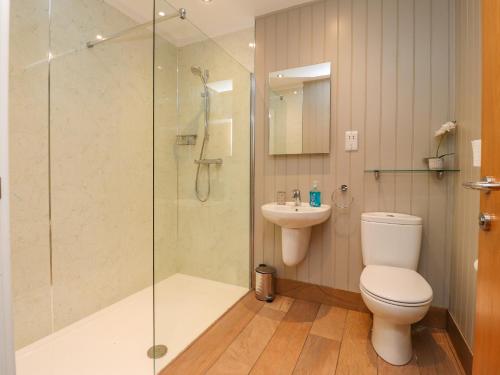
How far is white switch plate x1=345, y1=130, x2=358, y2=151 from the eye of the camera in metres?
1.86

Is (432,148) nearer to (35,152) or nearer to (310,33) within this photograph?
(310,33)

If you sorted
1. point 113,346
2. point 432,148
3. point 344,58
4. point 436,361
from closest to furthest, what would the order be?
point 436,361, point 113,346, point 432,148, point 344,58

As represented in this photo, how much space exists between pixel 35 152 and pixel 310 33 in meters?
2.12

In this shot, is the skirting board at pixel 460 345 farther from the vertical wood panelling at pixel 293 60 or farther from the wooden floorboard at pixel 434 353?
the vertical wood panelling at pixel 293 60

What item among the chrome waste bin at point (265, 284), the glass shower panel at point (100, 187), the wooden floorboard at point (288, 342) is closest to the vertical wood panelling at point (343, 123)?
the wooden floorboard at point (288, 342)

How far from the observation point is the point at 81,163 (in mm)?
1808

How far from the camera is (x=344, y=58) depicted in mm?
1883

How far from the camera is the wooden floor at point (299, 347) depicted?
1.32 metres

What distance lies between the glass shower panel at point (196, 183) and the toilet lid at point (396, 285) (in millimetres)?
1072

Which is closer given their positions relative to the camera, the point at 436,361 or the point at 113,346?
the point at 436,361

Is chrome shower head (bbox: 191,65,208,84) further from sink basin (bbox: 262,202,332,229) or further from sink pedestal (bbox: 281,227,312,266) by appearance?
sink pedestal (bbox: 281,227,312,266)

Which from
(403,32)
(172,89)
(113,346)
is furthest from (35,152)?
(403,32)

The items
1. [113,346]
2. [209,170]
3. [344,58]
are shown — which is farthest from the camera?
[209,170]

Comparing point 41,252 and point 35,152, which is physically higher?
point 35,152
